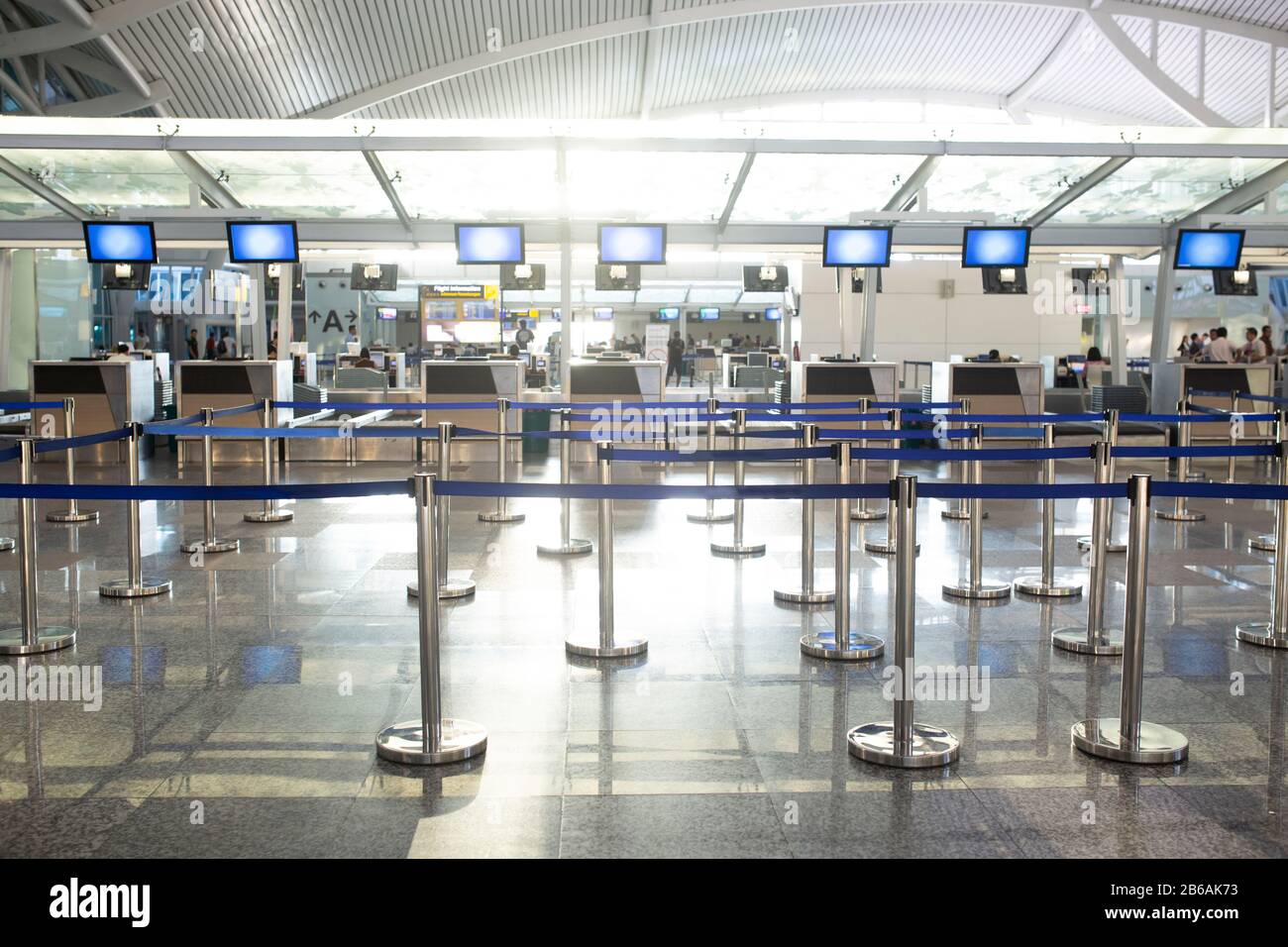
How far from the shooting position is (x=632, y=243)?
667 inches

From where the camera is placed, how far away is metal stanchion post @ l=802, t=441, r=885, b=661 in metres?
5.75

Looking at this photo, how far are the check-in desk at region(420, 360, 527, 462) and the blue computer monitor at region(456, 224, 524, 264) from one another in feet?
6.14

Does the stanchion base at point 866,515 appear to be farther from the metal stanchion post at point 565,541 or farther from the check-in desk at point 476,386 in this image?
the check-in desk at point 476,386

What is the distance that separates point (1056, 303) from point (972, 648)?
2087cm

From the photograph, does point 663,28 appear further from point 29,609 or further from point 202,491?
point 202,491

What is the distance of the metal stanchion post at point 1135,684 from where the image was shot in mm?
4355

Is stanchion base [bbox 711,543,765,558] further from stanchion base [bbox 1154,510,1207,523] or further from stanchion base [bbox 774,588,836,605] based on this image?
stanchion base [bbox 1154,510,1207,523]

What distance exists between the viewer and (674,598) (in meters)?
7.10

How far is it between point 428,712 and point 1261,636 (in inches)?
166

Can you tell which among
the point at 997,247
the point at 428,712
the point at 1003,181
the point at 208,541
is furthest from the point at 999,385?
the point at 428,712

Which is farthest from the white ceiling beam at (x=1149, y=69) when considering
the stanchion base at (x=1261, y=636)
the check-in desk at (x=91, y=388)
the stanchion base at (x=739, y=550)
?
the stanchion base at (x=1261, y=636)

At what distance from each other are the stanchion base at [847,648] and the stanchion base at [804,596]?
0.94m
